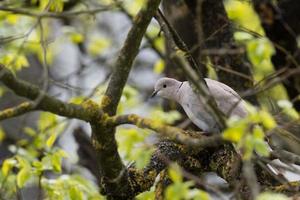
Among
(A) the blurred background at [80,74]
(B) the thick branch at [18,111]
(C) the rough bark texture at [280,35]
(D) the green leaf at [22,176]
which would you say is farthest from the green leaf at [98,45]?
(B) the thick branch at [18,111]

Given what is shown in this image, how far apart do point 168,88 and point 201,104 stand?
1.43m

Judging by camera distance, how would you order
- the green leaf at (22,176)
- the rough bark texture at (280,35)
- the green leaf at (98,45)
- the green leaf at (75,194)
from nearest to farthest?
the green leaf at (22,176) < the green leaf at (75,194) < the rough bark texture at (280,35) < the green leaf at (98,45)

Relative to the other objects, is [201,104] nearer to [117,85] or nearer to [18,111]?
[117,85]

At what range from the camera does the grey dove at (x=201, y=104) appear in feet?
18.0

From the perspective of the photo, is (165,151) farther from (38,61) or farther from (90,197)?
(38,61)

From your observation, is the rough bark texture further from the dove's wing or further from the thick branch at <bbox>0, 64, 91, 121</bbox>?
the thick branch at <bbox>0, 64, 91, 121</bbox>

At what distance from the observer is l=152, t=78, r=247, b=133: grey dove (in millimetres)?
5496

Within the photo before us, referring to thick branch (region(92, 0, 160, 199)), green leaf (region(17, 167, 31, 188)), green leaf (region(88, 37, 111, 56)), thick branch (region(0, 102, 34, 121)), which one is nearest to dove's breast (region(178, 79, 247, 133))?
thick branch (region(92, 0, 160, 199))

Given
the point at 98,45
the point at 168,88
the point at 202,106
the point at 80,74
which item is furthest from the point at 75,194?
the point at 98,45

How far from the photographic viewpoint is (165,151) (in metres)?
5.18

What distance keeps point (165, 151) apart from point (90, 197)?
104 cm

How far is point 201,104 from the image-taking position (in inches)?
208

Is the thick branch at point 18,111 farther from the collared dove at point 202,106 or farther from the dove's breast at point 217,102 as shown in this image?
the dove's breast at point 217,102

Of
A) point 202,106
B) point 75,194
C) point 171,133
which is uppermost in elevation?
point 171,133
